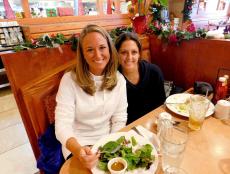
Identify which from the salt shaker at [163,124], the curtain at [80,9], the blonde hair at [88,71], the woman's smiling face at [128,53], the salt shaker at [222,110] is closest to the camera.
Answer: the salt shaker at [163,124]

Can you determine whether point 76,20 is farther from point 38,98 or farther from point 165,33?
point 38,98

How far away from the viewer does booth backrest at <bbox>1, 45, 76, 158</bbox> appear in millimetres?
1155

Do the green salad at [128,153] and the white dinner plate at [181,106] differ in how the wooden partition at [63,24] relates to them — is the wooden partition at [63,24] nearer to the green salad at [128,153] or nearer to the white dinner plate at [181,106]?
the white dinner plate at [181,106]

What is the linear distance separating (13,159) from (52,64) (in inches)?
48.2

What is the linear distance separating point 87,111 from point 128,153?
49 centimetres

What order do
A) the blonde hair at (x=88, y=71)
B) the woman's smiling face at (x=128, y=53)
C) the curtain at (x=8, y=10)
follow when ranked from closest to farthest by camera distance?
the blonde hair at (x=88, y=71), the woman's smiling face at (x=128, y=53), the curtain at (x=8, y=10)

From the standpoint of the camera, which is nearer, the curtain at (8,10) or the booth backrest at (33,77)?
the booth backrest at (33,77)

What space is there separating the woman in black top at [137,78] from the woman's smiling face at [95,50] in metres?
0.25

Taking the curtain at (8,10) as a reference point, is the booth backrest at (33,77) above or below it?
below

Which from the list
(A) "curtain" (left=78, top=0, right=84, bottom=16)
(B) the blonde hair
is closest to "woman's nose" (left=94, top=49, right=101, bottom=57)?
(B) the blonde hair

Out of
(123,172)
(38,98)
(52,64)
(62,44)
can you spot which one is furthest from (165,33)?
A: (123,172)

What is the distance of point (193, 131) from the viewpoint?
935 millimetres

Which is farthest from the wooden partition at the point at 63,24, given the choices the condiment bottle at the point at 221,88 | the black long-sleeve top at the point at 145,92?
the condiment bottle at the point at 221,88

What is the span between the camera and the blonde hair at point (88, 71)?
1117 mm
